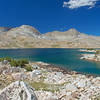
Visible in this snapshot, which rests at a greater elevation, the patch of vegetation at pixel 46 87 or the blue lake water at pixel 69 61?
the patch of vegetation at pixel 46 87

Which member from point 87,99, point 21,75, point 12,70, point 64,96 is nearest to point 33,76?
point 21,75

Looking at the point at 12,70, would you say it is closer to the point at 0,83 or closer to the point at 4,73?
the point at 4,73

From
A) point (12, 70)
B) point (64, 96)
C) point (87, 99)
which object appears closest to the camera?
A: point (87, 99)

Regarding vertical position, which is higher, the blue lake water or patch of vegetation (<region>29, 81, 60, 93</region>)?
patch of vegetation (<region>29, 81, 60, 93</region>)

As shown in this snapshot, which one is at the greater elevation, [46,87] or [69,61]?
[46,87]

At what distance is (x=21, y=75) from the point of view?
17188mm

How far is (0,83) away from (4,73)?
425 cm

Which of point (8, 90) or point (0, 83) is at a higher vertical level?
point (8, 90)

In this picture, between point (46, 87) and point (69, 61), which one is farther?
point (69, 61)

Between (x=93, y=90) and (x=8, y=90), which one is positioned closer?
(x=8, y=90)

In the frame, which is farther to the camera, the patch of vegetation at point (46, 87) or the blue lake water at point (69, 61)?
the blue lake water at point (69, 61)

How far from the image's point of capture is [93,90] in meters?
11.1

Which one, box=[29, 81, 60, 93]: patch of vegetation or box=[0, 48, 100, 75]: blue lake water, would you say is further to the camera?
box=[0, 48, 100, 75]: blue lake water

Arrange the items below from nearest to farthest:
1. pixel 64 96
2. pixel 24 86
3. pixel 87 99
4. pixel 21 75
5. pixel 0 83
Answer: pixel 24 86, pixel 87 99, pixel 64 96, pixel 0 83, pixel 21 75
